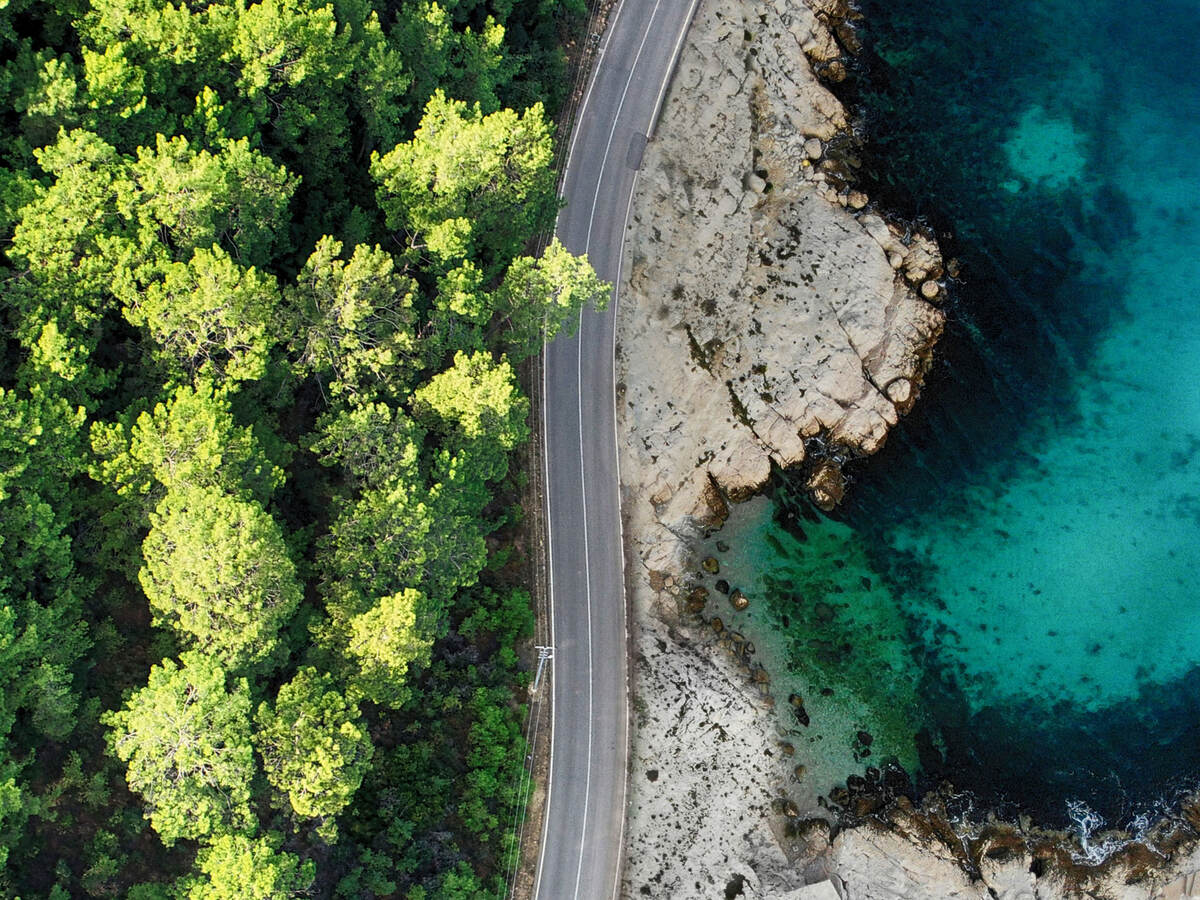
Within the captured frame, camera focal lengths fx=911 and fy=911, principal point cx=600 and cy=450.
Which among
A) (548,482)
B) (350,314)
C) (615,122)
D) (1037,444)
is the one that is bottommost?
(350,314)

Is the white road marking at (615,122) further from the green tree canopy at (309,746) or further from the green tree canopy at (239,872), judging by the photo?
the green tree canopy at (239,872)

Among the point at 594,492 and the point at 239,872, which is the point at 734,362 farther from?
the point at 239,872

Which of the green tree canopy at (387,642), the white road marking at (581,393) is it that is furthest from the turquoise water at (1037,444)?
the green tree canopy at (387,642)

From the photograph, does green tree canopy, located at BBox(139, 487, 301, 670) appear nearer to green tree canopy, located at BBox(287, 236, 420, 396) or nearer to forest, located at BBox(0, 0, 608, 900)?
forest, located at BBox(0, 0, 608, 900)

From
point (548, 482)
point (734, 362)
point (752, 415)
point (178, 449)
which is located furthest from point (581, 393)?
point (178, 449)

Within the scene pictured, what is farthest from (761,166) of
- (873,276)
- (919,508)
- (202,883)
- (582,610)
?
(202,883)

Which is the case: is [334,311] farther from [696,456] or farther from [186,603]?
[696,456]
